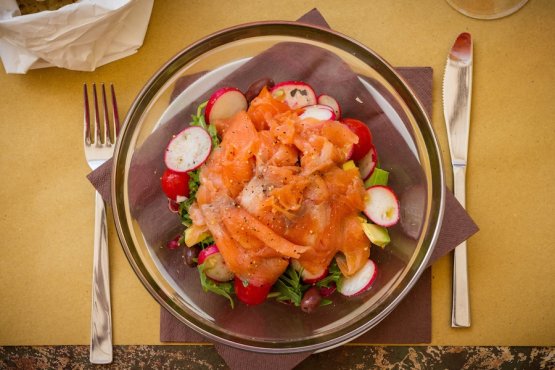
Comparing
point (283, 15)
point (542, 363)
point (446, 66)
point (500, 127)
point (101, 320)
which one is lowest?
point (542, 363)

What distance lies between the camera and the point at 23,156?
2.16 metres

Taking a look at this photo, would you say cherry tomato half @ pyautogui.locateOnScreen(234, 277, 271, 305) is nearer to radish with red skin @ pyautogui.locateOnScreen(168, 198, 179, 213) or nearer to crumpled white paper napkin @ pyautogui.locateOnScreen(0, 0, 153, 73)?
radish with red skin @ pyautogui.locateOnScreen(168, 198, 179, 213)

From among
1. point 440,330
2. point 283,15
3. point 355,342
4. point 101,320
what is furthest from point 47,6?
point 440,330

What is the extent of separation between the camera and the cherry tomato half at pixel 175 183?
1815 millimetres

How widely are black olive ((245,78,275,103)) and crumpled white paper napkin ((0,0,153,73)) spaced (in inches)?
21.3

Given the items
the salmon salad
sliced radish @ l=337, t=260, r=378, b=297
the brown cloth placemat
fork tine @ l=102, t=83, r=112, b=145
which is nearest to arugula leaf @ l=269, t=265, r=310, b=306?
the salmon salad

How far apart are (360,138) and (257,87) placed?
38cm

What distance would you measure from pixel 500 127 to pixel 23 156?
1.81 m

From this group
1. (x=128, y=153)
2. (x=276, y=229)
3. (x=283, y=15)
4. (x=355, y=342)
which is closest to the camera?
(x=276, y=229)

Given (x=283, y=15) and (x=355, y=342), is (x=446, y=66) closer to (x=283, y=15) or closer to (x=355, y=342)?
(x=283, y=15)

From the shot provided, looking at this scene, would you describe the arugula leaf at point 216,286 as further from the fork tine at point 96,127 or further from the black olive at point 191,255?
the fork tine at point 96,127

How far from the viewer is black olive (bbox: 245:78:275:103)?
1866 millimetres

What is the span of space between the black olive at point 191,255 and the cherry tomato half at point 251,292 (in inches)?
6.1

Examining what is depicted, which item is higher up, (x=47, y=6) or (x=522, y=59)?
(x=47, y=6)
